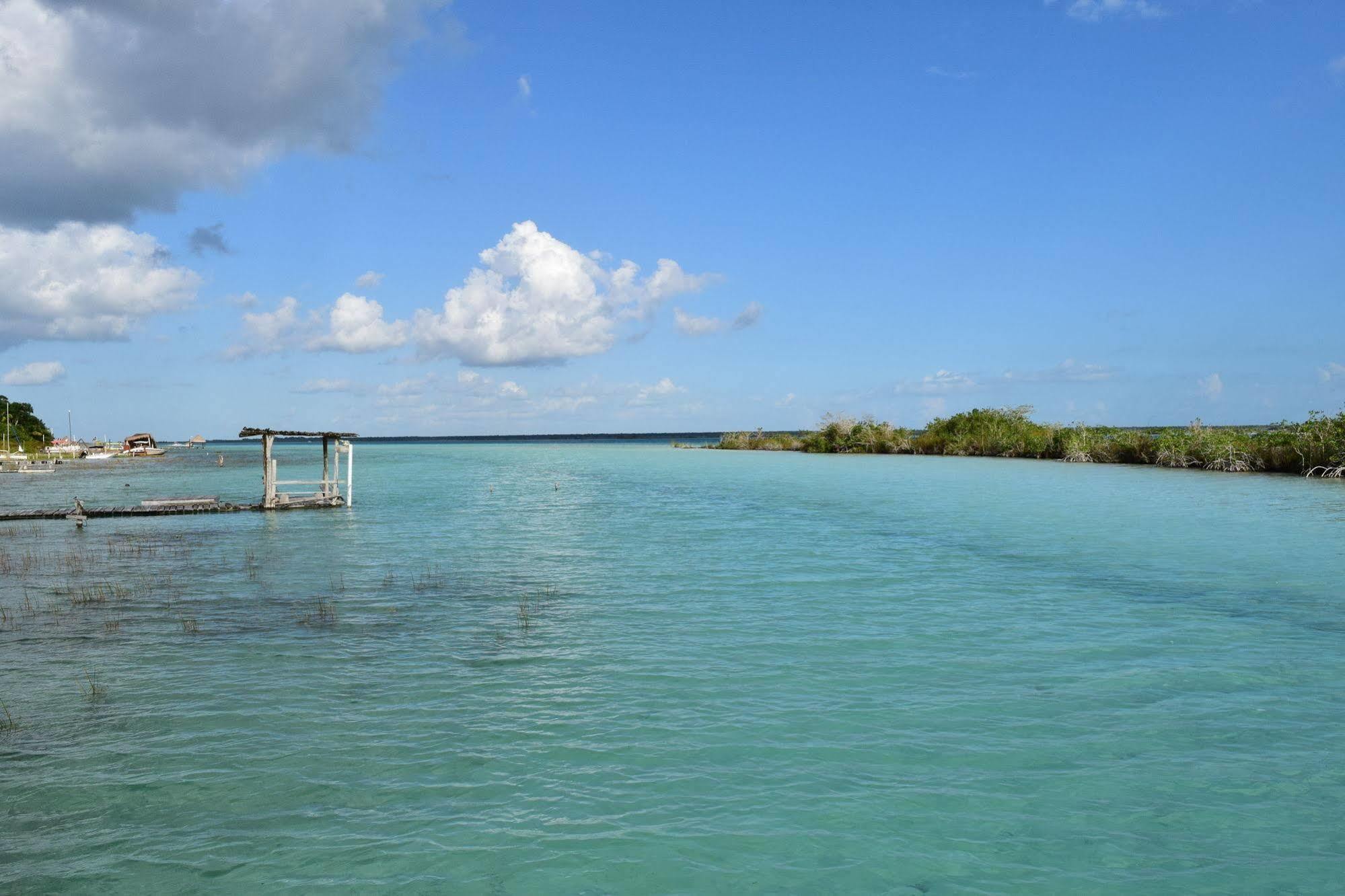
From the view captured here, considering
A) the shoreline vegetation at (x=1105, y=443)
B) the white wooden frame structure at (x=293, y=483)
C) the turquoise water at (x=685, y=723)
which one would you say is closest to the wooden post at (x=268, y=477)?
the white wooden frame structure at (x=293, y=483)

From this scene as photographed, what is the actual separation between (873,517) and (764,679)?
20296 mm

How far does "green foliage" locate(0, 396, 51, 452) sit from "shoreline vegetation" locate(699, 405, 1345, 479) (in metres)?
87.0

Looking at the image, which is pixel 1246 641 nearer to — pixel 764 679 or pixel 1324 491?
pixel 764 679

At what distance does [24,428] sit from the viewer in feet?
357

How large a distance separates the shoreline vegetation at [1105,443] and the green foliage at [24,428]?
8701 centimetres

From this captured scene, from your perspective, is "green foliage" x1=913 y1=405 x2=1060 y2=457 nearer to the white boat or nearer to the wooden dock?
the wooden dock

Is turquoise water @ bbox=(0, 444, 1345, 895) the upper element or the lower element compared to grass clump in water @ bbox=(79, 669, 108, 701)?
upper

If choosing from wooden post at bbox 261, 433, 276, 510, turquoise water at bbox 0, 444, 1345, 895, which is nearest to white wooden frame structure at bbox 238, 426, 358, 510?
wooden post at bbox 261, 433, 276, 510

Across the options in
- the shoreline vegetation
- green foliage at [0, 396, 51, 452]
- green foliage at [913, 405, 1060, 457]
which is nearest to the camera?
the shoreline vegetation

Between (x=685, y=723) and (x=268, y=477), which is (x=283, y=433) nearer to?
(x=268, y=477)

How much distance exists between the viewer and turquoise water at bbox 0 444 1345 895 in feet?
20.8

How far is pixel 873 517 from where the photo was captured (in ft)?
98.4

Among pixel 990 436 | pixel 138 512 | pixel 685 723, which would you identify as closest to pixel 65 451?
pixel 138 512

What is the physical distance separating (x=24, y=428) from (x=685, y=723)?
128693mm
